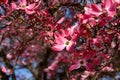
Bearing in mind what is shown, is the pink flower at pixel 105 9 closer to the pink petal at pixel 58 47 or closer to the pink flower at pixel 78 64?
the pink petal at pixel 58 47

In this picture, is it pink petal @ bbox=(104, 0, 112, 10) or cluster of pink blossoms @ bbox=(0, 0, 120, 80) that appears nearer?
pink petal @ bbox=(104, 0, 112, 10)

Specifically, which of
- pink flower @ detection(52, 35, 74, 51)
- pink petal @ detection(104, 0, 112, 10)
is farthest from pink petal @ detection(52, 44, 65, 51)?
pink petal @ detection(104, 0, 112, 10)

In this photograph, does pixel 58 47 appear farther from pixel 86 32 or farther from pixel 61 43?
pixel 86 32

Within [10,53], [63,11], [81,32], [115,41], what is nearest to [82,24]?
[81,32]

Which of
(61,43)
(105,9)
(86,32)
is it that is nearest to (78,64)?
(61,43)

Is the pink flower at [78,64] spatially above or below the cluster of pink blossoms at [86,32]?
below

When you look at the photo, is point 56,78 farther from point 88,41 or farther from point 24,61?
point 88,41

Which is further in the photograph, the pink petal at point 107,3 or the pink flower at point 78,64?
the pink flower at point 78,64

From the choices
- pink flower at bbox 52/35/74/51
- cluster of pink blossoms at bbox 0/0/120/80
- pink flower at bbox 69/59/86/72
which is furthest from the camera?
pink flower at bbox 69/59/86/72

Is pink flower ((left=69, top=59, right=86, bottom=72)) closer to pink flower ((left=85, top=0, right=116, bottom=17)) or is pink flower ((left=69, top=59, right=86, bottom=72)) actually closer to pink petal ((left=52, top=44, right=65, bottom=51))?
pink petal ((left=52, top=44, right=65, bottom=51))

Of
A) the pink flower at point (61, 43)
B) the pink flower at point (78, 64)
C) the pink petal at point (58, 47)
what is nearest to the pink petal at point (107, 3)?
the pink flower at point (61, 43)

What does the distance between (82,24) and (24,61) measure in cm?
835

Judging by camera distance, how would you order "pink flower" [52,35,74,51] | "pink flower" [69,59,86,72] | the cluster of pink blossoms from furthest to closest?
"pink flower" [69,59,86,72]
"pink flower" [52,35,74,51]
the cluster of pink blossoms

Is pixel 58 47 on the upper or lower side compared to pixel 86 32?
lower
